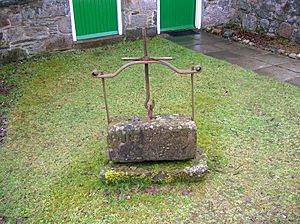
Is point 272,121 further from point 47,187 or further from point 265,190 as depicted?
point 47,187

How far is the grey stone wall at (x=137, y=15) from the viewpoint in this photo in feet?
24.6

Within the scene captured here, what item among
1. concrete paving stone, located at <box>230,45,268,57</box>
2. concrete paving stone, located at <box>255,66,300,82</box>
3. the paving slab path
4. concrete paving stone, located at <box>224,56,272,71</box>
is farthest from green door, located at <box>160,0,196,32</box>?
concrete paving stone, located at <box>255,66,300,82</box>

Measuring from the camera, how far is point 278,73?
19.8 ft

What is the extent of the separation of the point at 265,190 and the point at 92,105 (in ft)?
8.90

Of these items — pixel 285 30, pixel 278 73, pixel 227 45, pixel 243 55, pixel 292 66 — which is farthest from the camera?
pixel 227 45

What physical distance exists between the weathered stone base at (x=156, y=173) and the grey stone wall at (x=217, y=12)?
5824 millimetres

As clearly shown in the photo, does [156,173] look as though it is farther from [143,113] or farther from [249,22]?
[249,22]

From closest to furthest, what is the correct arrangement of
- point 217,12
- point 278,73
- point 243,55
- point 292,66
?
1. point 278,73
2. point 292,66
3. point 243,55
4. point 217,12

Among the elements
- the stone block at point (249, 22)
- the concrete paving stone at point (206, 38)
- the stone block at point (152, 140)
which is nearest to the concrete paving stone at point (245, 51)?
the concrete paving stone at point (206, 38)

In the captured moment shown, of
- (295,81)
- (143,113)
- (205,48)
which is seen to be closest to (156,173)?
(143,113)

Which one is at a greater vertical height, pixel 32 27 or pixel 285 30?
pixel 32 27

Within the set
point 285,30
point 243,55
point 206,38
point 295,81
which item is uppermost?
point 285,30

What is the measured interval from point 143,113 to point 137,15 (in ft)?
11.7

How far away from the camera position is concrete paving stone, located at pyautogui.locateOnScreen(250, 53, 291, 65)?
6570 millimetres
